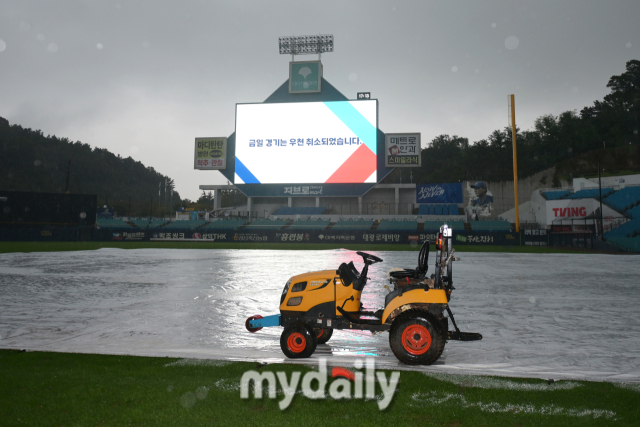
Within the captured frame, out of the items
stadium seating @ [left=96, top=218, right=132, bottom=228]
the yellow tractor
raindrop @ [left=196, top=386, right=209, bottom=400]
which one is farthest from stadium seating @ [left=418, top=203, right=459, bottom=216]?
raindrop @ [left=196, top=386, right=209, bottom=400]

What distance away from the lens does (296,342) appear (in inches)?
204

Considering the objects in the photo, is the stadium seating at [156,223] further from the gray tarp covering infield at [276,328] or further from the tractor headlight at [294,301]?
the tractor headlight at [294,301]

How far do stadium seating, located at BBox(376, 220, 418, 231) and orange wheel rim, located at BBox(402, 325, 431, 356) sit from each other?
41.1 meters

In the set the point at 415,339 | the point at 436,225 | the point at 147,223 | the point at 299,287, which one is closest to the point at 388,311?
the point at 415,339

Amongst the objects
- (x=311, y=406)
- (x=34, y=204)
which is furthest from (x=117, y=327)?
(x=34, y=204)

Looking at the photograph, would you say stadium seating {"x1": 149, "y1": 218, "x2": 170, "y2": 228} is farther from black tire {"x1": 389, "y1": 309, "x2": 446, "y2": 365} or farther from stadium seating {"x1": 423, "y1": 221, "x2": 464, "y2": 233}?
black tire {"x1": 389, "y1": 309, "x2": 446, "y2": 365}

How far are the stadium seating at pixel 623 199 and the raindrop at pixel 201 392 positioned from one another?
1908 inches

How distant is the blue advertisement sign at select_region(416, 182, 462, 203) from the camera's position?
184 feet

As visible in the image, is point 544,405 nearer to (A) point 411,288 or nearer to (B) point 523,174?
(A) point 411,288

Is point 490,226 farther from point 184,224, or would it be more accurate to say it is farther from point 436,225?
point 184,224

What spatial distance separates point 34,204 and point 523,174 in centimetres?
6423

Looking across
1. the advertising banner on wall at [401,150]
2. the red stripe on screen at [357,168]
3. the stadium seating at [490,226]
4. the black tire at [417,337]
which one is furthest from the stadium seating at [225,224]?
the black tire at [417,337]

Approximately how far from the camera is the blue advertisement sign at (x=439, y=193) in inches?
2213

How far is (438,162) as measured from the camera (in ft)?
325
